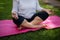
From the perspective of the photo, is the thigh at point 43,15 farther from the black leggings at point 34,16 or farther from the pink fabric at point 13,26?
the pink fabric at point 13,26

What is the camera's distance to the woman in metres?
2.45

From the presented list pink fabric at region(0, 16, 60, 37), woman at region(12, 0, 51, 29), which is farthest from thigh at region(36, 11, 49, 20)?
pink fabric at region(0, 16, 60, 37)

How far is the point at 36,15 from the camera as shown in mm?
2539

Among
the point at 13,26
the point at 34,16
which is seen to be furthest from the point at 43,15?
the point at 13,26

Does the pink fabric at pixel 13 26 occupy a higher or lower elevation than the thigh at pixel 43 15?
lower

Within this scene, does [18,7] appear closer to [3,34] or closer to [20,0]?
[20,0]

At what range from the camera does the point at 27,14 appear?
8.18 ft

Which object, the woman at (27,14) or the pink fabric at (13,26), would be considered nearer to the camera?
the pink fabric at (13,26)

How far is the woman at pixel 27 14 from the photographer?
2.45m

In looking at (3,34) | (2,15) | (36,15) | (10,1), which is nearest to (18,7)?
(36,15)

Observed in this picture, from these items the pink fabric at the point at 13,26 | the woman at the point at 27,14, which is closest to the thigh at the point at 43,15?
the woman at the point at 27,14

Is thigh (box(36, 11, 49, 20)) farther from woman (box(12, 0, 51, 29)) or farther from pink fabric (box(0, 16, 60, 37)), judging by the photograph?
pink fabric (box(0, 16, 60, 37))

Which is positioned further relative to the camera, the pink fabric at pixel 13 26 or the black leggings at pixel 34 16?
the black leggings at pixel 34 16

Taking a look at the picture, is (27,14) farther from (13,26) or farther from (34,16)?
(13,26)
